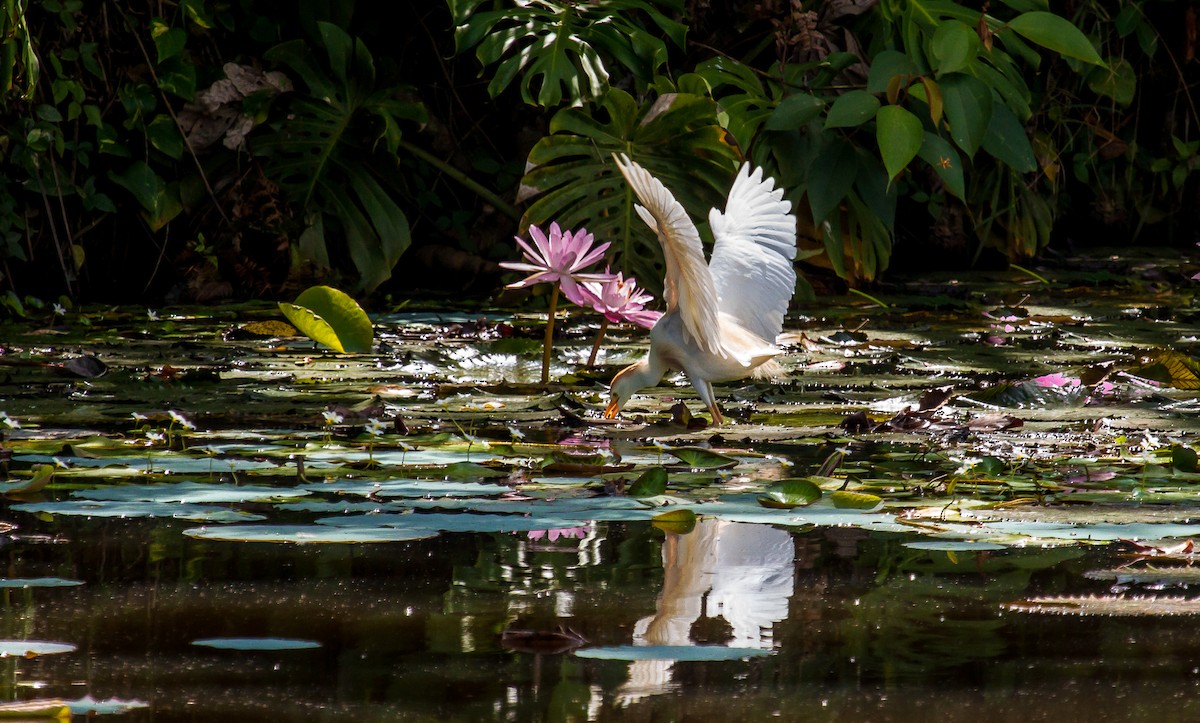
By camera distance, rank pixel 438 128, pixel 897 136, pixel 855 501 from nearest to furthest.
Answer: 1. pixel 855 501
2. pixel 897 136
3. pixel 438 128

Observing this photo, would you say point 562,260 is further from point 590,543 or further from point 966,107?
point 966,107

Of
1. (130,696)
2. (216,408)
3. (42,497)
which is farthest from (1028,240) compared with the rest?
(130,696)

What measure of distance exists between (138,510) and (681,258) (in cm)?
128

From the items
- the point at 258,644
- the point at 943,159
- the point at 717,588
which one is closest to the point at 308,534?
the point at 258,644

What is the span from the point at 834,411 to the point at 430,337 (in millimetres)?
1708

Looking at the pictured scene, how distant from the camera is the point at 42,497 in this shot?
2486mm

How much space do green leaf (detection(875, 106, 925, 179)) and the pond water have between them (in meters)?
1.55

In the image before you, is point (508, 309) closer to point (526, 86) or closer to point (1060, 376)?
point (526, 86)

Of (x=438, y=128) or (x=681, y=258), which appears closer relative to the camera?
(x=681, y=258)

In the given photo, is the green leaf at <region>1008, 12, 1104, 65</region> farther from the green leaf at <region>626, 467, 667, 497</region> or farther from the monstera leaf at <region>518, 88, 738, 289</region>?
the green leaf at <region>626, 467, 667, 497</region>

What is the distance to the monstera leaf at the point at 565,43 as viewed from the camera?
544 centimetres

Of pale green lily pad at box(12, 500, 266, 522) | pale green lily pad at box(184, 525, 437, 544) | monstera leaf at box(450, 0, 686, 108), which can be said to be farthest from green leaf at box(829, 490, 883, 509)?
monstera leaf at box(450, 0, 686, 108)

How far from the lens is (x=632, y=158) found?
5.70 m

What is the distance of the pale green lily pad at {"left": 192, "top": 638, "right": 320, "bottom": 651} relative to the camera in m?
1.70
